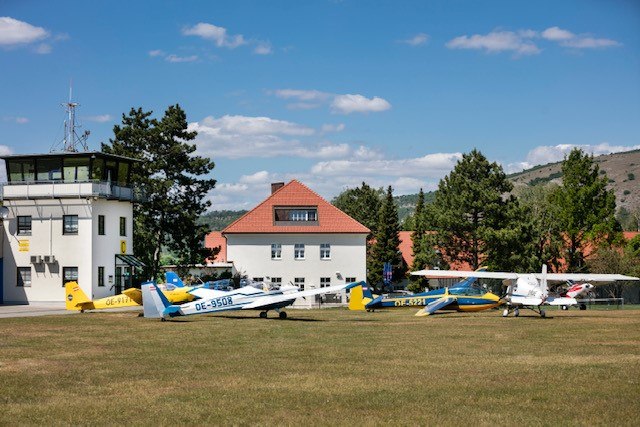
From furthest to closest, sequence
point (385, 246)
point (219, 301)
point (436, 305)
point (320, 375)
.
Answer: point (385, 246) < point (436, 305) < point (219, 301) < point (320, 375)

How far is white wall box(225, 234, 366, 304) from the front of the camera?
61188mm

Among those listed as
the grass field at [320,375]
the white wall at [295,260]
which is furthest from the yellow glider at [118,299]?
the white wall at [295,260]

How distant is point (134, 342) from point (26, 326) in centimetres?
858

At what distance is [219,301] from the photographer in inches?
1294

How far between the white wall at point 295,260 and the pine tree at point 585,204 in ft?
62.1

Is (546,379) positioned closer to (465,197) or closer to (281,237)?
(281,237)

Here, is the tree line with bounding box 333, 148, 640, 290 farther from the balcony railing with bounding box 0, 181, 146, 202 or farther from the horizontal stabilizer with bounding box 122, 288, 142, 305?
the horizontal stabilizer with bounding box 122, 288, 142, 305

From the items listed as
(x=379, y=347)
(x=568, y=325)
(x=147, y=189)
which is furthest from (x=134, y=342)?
(x=147, y=189)

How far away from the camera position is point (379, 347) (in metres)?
21.8

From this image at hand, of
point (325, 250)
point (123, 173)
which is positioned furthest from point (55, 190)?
point (325, 250)

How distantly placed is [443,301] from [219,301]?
408 inches

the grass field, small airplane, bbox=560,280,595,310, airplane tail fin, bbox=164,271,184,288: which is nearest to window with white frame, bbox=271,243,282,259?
airplane tail fin, bbox=164,271,184,288

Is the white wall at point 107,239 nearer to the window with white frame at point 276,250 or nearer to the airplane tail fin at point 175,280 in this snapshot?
the airplane tail fin at point 175,280

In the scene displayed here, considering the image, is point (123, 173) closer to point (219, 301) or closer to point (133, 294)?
point (133, 294)
